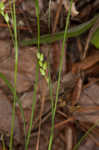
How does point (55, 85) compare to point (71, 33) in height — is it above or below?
below

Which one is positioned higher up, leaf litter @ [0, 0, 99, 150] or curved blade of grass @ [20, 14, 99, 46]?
curved blade of grass @ [20, 14, 99, 46]

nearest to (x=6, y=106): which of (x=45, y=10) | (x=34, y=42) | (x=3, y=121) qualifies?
(x=3, y=121)

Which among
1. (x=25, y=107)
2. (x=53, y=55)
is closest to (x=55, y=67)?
(x=53, y=55)

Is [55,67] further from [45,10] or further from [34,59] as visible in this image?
[45,10]

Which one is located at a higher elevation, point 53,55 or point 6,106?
point 53,55

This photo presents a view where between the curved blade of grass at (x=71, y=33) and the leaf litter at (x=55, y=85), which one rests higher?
the curved blade of grass at (x=71, y=33)

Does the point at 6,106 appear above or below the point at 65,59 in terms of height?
below

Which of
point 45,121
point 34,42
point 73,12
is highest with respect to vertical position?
point 73,12

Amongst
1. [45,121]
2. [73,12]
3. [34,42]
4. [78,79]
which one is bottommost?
[45,121]

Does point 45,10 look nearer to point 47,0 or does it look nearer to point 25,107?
point 47,0
